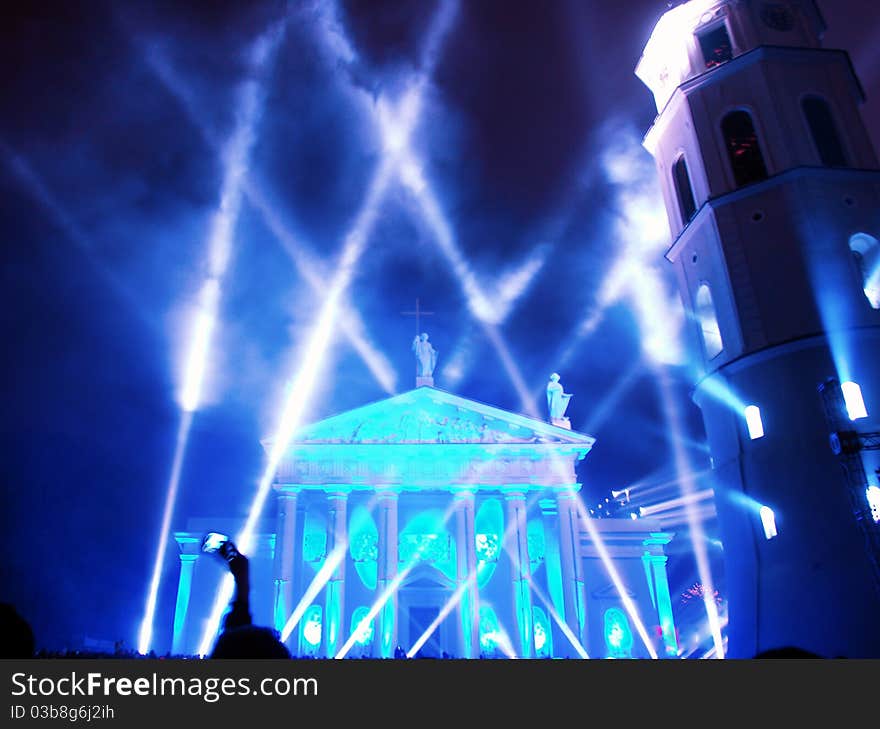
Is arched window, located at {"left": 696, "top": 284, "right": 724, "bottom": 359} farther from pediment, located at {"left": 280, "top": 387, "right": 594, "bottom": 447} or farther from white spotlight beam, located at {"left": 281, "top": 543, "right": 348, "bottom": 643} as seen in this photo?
white spotlight beam, located at {"left": 281, "top": 543, "right": 348, "bottom": 643}

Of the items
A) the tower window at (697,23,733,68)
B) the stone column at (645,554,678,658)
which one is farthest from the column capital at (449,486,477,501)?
the tower window at (697,23,733,68)

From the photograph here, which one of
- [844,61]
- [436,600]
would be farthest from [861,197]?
[436,600]

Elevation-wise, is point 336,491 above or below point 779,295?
below

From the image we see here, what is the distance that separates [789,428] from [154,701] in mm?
18961

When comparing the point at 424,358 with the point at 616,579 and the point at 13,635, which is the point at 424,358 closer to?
the point at 616,579

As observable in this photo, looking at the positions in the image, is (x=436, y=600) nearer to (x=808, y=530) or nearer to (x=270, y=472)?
(x=270, y=472)

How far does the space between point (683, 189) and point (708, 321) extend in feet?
16.8

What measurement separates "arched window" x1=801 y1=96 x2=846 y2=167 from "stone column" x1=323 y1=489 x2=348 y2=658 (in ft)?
65.6

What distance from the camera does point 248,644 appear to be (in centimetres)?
375

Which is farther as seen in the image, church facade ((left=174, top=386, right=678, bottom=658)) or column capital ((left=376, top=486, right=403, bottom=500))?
column capital ((left=376, top=486, right=403, bottom=500))

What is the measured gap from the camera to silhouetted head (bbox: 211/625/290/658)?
→ 3732mm

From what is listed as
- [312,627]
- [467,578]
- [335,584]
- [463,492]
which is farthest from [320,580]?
[463,492]

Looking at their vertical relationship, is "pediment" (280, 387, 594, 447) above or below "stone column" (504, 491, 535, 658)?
above

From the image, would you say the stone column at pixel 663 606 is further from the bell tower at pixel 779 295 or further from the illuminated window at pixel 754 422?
the illuminated window at pixel 754 422
